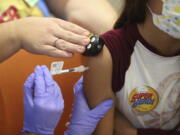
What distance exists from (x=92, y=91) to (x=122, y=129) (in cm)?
24

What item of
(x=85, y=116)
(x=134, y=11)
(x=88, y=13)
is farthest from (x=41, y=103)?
(x=88, y=13)

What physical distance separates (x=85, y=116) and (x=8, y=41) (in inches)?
16.6

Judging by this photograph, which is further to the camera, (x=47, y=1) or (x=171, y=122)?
(x=47, y=1)

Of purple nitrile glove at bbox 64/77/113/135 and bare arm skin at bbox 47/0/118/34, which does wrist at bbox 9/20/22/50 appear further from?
bare arm skin at bbox 47/0/118/34

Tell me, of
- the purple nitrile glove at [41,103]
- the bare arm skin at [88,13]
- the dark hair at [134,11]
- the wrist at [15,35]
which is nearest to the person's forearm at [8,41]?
the wrist at [15,35]

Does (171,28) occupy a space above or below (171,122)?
above

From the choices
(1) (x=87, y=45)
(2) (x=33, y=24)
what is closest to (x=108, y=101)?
(1) (x=87, y=45)

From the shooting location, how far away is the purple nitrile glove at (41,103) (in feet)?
4.01

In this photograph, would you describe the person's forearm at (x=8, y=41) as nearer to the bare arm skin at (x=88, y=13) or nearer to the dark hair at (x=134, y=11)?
the dark hair at (x=134, y=11)

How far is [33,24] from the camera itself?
123 cm

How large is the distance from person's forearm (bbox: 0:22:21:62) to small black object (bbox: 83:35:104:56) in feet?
0.90

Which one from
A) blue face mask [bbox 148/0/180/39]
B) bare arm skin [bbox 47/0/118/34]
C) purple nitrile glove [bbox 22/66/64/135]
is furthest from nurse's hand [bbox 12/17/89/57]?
bare arm skin [bbox 47/0/118/34]

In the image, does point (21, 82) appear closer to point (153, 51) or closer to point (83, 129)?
point (83, 129)

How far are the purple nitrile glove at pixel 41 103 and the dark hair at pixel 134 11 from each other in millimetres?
383
